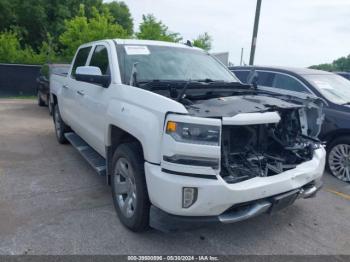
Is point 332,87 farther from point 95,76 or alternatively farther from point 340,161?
point 95,76

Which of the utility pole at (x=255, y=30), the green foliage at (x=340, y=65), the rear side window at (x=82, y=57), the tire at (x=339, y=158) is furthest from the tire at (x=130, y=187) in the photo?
the green foliage at (x=340, y=65)

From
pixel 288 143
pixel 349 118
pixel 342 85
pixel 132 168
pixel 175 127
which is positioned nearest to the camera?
pixel 175 127

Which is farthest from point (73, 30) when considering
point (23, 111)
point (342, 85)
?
point (342, 85)

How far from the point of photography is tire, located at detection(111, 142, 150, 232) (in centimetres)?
310

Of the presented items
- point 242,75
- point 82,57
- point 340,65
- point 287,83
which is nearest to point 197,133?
point 82,57

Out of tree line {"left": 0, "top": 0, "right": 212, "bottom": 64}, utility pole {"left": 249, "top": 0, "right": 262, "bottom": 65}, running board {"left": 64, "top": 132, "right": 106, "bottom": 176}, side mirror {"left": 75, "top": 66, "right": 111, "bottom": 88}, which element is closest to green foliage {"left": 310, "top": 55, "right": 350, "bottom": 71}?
tree line {"left": 0, "top": 0, "right": 212, "bottom": 64}

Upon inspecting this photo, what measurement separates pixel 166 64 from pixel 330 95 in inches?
133

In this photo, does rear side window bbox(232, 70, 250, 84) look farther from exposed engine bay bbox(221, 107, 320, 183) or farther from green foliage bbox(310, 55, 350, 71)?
green foliage bbox(310, 55, 350, 71)

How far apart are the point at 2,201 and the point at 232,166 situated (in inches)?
111

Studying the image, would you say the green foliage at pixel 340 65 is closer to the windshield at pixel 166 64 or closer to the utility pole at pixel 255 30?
the utility pole at pixel 255 30

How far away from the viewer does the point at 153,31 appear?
51.7 feet

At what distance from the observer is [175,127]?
8.99ft

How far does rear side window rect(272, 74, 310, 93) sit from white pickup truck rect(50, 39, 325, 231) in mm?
2287

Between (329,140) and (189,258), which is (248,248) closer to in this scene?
(189,258)
